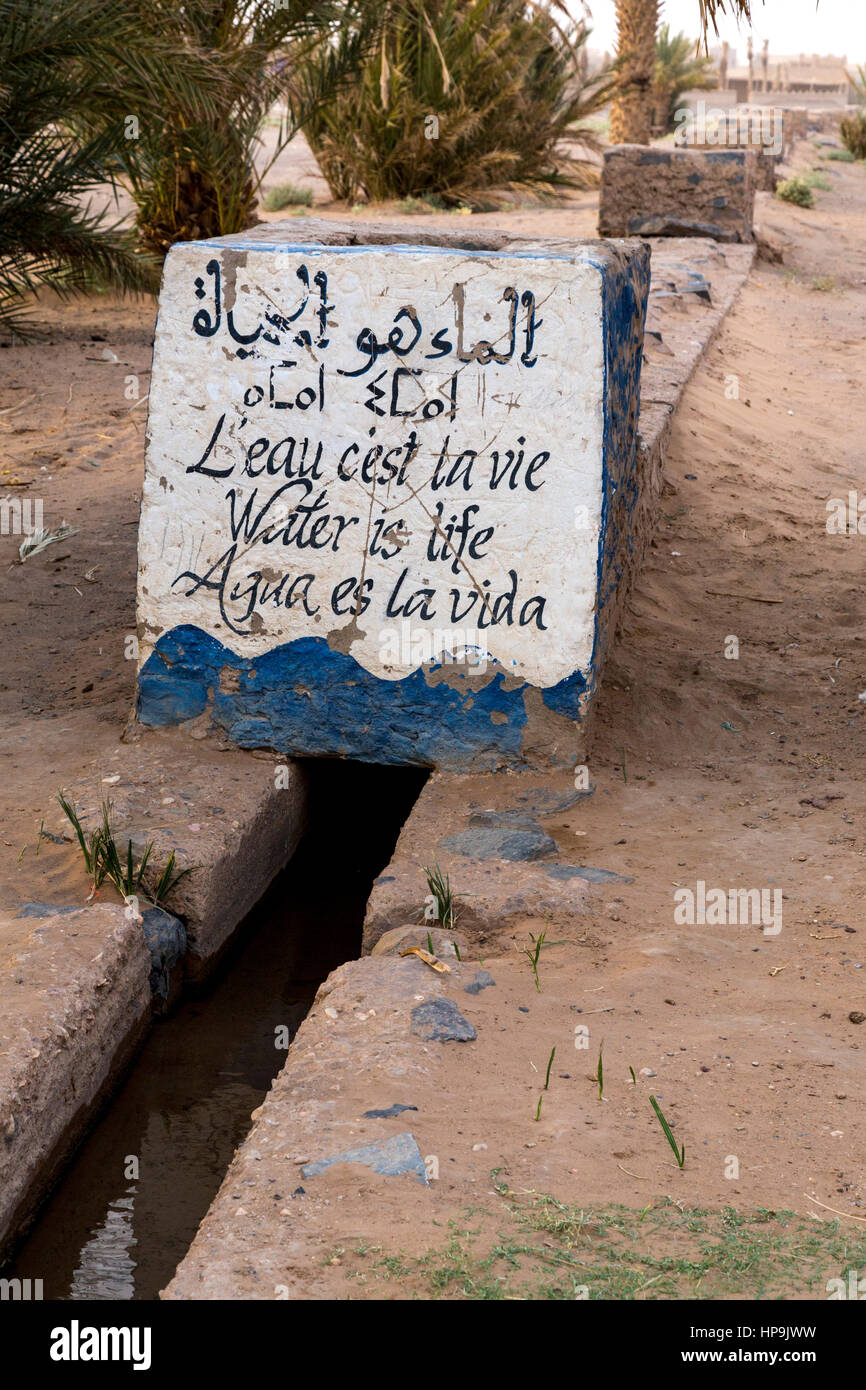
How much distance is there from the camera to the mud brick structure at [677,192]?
11.0 metres

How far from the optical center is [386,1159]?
235 centimetres

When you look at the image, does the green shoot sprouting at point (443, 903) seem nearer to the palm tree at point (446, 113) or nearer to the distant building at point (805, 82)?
the palm tree at point (446, 113)

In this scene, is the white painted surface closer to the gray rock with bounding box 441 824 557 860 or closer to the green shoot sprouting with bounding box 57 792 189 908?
the gray rock with bounding box 441 824 557 860

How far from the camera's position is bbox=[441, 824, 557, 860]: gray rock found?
3.57m

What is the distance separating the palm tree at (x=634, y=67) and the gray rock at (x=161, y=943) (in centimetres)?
1699

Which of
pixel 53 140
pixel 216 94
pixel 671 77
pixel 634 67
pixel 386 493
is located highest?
pixel 671 77

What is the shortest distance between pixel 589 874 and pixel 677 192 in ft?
30.3

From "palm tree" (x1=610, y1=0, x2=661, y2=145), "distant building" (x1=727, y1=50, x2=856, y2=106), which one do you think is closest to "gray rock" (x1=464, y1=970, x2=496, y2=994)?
"palm tree" (x1=610, y1=0, x2=661, y2=145)

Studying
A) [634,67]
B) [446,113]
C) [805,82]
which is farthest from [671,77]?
[805,82]

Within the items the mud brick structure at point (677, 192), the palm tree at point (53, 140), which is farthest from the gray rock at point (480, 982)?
the mud brick structure at point (677, 192)

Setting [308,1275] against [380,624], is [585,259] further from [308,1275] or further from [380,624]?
[308,1275]

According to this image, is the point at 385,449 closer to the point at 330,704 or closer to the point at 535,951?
the point at 330,704

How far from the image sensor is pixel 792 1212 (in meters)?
2.25

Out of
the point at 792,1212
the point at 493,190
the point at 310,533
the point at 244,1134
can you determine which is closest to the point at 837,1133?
the point at 792,1212
